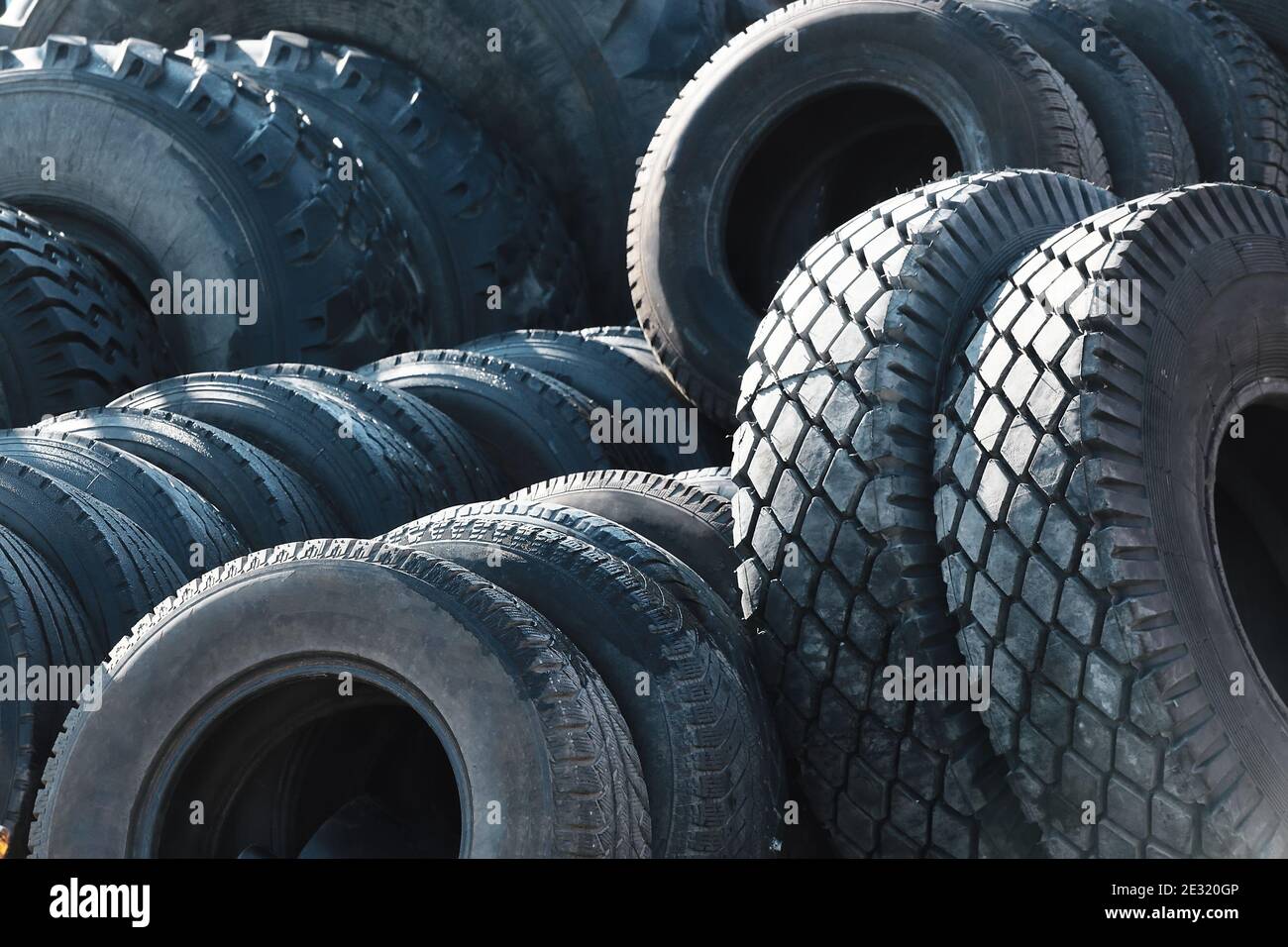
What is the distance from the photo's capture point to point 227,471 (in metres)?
3.40

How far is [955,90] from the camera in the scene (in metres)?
3.86

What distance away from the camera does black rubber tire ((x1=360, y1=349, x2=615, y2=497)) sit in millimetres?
3959

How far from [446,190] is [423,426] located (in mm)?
1628

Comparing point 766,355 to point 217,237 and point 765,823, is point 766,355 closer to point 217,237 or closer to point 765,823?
point 765,823

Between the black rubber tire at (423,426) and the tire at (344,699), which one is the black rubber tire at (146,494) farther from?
the tire at (344,699)

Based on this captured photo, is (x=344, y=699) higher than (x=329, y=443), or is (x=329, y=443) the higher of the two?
(x=329, y=443)

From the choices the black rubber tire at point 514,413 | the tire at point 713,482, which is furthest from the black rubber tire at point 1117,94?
the tire at point 713,482

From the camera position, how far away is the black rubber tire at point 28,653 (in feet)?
7.86

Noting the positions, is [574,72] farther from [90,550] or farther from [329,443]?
[90,550]

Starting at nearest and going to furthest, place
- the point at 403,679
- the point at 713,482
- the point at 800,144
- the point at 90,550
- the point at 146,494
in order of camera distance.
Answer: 1. the point at 403,679
2. the point at 90,550
3. the point at 713,482
4. the point at 146,494
5. the point at 800,144

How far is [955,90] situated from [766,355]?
1.53 meters

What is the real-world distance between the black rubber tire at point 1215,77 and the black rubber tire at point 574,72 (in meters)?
1.49

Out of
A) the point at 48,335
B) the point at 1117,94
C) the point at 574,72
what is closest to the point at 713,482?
the point at 1117,94

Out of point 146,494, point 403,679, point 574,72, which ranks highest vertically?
point 574,72
